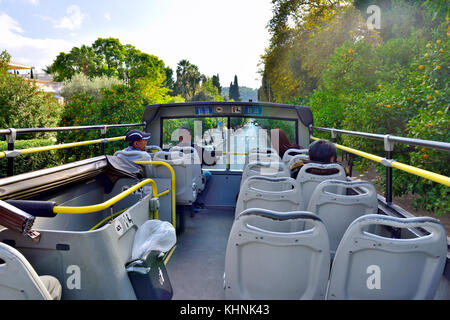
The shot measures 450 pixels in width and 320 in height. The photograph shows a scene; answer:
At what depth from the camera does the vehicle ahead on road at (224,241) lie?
5.89 feet

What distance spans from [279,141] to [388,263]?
560cm

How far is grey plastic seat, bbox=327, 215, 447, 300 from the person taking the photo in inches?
68.1

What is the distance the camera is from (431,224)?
175cm

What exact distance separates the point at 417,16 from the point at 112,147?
12.9m

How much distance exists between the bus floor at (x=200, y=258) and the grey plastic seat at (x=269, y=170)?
44.7 inches

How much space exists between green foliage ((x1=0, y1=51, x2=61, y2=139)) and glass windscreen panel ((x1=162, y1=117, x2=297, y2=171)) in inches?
605

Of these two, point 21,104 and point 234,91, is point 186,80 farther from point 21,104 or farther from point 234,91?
point 21,104

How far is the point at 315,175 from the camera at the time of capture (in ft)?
12.5

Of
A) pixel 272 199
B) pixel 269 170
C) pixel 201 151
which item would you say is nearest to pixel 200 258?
pixel 269 170

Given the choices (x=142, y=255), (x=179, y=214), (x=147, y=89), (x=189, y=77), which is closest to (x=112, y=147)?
(x=179, y=214)

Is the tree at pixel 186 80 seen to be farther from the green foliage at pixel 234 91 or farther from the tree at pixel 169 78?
the green foliage at pixel 234 91

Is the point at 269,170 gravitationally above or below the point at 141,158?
below

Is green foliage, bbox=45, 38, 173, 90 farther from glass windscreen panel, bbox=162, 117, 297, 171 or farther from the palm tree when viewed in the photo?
glass windscreen panel, bbox=162, 117, 297, 171

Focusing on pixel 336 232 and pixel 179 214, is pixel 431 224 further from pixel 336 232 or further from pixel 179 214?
pixel 179 214
